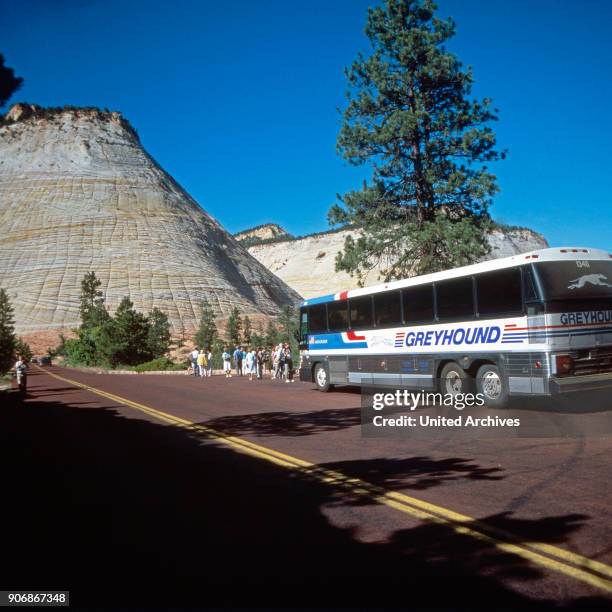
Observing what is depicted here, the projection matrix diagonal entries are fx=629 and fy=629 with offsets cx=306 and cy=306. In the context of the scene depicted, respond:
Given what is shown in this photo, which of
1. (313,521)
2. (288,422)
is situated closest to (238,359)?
(288,422)

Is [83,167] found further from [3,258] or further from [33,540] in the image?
[33,540]

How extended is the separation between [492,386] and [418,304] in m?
3.42

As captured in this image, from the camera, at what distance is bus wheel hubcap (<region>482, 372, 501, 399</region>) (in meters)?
13.9

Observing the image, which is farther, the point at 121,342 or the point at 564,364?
the point at 121,342

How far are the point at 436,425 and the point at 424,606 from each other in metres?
8.17

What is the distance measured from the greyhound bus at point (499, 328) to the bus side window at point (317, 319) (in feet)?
9.37

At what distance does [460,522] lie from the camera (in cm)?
532

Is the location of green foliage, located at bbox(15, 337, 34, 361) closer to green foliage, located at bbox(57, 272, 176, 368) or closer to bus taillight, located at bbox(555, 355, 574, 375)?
green foliage, located at bbox(57, 272, 176, 368)

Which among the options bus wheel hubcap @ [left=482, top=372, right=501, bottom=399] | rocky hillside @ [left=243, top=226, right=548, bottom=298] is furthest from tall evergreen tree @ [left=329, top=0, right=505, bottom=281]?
rocky hillside @ [left=243, top=226, right=548, bottom=298]

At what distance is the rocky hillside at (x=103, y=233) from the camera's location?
97.4 m

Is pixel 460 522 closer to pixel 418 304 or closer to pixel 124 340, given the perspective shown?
pixel 418 304

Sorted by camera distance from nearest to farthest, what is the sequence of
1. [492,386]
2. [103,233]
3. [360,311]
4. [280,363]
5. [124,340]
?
[492,386], [360,311], [280,363], [124,340], [103,233]

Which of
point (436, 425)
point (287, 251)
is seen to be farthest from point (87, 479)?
point (287, 251)

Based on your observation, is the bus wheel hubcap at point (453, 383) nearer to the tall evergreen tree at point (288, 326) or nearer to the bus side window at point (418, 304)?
the bus side window at point (418, 304)
